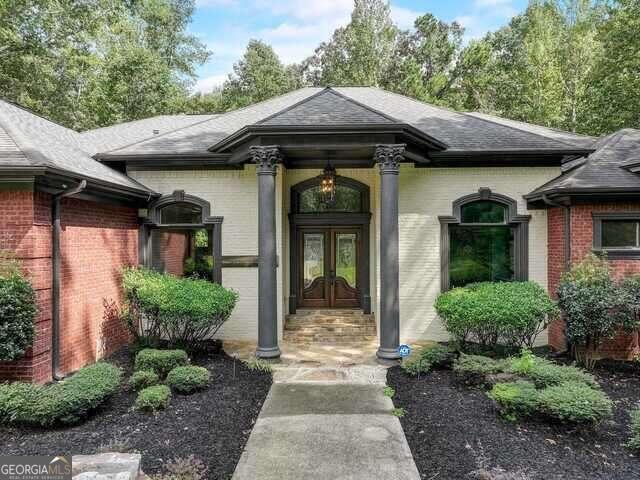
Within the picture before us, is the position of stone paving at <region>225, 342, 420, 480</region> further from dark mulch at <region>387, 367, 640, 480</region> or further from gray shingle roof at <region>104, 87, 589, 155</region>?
gray shingle roof at <region>104, 87, 589, 155</region>

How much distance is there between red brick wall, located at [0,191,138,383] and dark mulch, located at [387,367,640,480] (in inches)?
194

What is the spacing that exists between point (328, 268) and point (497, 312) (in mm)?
4003

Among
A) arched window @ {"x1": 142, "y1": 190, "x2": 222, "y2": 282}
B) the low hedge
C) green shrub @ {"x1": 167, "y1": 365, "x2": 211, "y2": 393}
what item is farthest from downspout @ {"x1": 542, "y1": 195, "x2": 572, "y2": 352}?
the low hedge

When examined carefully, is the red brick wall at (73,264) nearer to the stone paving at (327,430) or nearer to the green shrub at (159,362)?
the green shrub at (159,362)

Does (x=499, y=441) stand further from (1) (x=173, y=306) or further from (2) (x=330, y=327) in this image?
(1) (x=173, y=306)

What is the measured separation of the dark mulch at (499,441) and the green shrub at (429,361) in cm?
58

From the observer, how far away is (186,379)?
5.16 m

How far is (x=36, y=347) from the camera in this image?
5.33 meters

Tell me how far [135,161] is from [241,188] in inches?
87.2

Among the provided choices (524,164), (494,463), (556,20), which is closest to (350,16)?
(556,20)

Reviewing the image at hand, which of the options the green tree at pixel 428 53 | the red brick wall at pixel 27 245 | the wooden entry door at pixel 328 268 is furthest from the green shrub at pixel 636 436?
the green tree at pixel 428 53

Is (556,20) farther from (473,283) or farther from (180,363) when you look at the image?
(180,363)

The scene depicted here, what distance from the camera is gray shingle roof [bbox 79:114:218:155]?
351 inches

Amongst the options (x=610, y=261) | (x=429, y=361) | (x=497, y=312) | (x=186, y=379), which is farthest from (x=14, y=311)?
(x=610, y=261)
